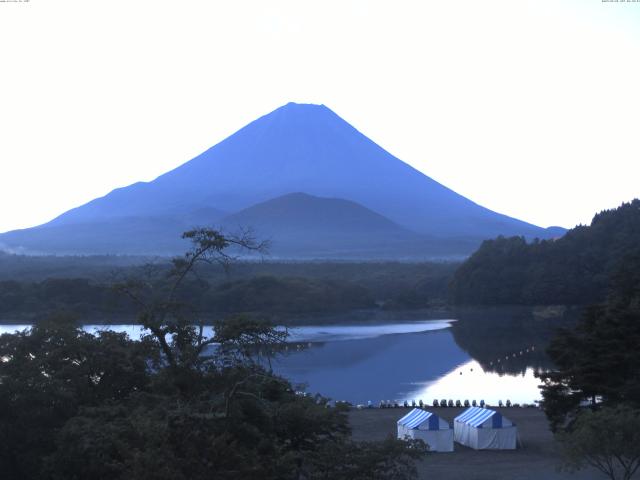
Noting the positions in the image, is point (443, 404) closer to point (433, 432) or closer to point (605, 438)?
point (433, 432)

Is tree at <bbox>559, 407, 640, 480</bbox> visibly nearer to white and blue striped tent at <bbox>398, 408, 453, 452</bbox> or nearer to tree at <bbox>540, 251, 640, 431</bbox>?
tree at <bbox>540, 251, 640, 431</bbox>

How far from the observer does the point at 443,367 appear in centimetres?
2675

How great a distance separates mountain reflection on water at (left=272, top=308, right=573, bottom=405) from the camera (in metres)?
22.2

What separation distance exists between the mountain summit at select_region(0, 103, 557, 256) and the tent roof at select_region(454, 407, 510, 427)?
96.5 m

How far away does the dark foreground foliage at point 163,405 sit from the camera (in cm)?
763

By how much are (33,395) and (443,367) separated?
18.7 metres

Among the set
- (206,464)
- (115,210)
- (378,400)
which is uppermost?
(115,210)

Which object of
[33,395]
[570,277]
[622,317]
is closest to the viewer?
[33,395]

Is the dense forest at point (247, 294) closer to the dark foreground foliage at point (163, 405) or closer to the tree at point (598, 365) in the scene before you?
the tree at point (598, 365)

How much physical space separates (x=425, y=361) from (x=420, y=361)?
0.46 ft

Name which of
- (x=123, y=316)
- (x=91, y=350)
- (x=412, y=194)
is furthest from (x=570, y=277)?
(x=412, y=194)

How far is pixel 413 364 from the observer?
1080 inches

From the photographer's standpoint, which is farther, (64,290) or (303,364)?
(64,290)

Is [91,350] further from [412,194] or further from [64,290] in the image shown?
[412,194]
